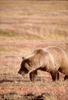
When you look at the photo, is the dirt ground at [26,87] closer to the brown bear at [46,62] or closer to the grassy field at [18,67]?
the grassy field at [18,67]

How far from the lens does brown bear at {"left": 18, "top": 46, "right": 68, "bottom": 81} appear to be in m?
12.4

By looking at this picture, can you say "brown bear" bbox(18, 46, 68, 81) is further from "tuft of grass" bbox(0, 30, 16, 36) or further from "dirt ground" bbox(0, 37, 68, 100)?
"tuft of grass" bbox(0, 30, 16, 36)

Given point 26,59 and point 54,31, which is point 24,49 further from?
point 26,59

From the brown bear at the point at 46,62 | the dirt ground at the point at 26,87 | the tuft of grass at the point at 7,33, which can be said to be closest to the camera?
the dirt ground at the point at 26,87

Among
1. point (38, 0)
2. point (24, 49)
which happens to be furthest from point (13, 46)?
point (38, 0)

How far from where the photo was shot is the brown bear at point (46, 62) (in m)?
12.4

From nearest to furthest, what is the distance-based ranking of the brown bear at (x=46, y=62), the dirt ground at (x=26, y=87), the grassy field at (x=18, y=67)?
the dirt ground at (x=26, y=87) → the grassy field at (x=18, y=67) → the brown bear at (x=46, y=62)

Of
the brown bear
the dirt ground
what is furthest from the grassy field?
the brown bear

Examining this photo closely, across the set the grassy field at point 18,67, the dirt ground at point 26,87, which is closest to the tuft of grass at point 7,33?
the grassy field at point 18,67

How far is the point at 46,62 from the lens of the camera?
12.7m

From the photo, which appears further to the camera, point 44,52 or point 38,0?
point 38,0

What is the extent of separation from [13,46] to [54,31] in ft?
27.6

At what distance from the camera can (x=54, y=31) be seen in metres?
34.9

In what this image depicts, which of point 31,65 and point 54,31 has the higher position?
point 31,65
